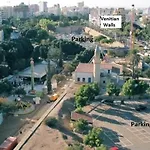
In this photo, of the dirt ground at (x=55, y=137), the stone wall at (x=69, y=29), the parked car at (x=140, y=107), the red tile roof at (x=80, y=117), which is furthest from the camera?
the stone wall at (x=69, y=29)

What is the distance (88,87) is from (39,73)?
11.9 meters

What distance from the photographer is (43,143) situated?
17.9 metres

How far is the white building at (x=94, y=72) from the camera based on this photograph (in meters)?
28.5

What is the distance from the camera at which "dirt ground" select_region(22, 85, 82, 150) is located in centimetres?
1759

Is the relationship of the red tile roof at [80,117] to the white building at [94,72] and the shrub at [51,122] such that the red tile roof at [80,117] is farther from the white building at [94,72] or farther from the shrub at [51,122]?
the white building at [94,72]

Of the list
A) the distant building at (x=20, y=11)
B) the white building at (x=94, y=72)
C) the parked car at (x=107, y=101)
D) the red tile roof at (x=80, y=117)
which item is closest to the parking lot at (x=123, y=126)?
the red tile roof at (x=80, y=117)

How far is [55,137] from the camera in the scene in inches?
739

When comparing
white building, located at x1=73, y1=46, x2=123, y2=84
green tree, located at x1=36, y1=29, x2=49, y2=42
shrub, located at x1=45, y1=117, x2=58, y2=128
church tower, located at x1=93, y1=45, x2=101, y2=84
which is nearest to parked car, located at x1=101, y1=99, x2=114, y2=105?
white building, located at x1=73, y1=46, x2=123, y2=84

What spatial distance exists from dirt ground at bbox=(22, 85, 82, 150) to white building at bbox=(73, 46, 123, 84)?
22.0 feet

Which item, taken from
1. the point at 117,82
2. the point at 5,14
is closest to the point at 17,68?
the point at 117,82

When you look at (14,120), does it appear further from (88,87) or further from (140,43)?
(140,43)

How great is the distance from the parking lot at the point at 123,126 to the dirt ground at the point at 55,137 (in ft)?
6.62

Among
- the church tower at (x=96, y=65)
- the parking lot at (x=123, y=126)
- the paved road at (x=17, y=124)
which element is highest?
the church tower at (x=96, y=65)

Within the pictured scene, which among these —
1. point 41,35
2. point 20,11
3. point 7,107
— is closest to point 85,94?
point 7,107
